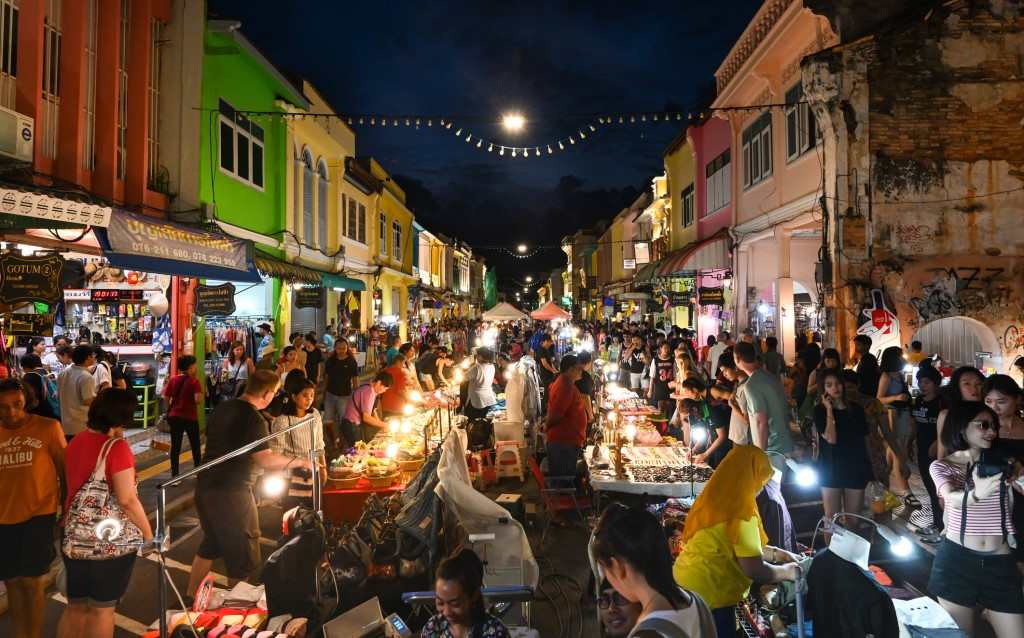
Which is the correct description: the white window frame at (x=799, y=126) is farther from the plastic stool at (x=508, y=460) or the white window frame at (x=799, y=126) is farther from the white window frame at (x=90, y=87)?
the white window frame at (x=90, y=87)

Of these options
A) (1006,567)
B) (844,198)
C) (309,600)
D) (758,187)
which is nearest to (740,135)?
(758,187)

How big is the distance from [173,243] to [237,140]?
6.33 m

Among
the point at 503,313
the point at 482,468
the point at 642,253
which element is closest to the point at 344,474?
the point at 482,468

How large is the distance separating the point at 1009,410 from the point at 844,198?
292 inches

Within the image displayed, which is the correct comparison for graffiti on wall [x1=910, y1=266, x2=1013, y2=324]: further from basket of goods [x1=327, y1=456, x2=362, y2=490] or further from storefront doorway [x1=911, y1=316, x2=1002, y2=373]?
basket of goods [x1=327, y1=456, x2=362, y2=490]

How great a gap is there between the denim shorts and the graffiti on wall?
8727 mm

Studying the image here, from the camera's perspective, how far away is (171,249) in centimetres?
848

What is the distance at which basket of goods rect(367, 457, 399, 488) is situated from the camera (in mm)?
6574

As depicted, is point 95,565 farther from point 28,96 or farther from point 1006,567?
point 28,96

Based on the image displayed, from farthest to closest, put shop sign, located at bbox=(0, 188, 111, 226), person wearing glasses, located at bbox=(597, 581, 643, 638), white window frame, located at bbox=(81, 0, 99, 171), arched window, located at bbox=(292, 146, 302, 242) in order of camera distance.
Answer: arched window, located at bbox=(292, 146, 302, 242), white window frame, located at bbox=(81, 0, 99, 171), shop sign, located at bbox=(0, 188, 111, 226), person wearing glasses, located at bbox=(597, 581, 643, 638)

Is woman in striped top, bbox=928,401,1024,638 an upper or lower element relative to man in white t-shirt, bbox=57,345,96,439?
lower

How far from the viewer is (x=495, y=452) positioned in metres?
9.34

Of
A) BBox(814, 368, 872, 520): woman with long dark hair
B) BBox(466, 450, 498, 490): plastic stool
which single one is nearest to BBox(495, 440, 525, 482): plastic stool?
BBox(466, 450, 498, 490): plastic stool

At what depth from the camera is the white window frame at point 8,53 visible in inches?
309
